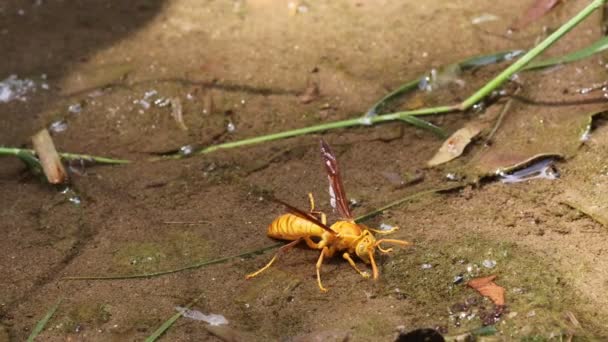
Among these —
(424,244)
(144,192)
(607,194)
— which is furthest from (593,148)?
(144,192)

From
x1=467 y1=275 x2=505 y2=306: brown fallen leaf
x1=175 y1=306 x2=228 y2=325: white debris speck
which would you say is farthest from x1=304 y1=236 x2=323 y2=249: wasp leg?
x1=467 y1=275 x2=505 y2=306: brown fallen leaf

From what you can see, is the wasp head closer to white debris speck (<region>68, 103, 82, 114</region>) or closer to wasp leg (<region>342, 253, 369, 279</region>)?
wasp leg (<region>342, 253, 369, 279</region>)

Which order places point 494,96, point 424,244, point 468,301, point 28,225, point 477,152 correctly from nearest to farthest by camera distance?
point 468,301 < point 424,244 < point 28,225 < point 477,152 < point 494,96

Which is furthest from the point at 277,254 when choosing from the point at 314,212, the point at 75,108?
the point at 75,108

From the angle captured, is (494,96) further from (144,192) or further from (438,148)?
(144,192)

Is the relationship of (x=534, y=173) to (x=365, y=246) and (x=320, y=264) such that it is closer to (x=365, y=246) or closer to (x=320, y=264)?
(x=365, y=246)

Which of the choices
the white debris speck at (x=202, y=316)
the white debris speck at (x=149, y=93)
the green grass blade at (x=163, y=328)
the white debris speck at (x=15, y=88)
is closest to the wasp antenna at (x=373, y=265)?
the white debris speck at (x=202, y=316)

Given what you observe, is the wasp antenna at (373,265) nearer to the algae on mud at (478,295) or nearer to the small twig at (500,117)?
Result: the algae on mud at (478,295)
